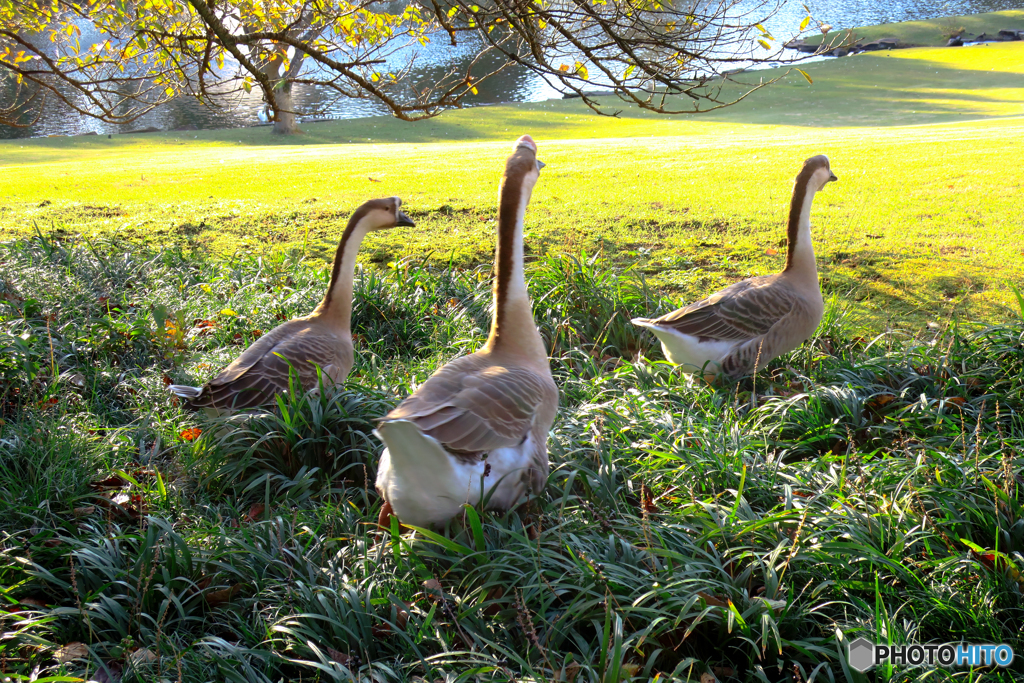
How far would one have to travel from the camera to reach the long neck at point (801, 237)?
16.8 ft

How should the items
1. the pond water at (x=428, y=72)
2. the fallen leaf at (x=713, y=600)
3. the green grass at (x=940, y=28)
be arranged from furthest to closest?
the green grass at (x=940, y=28)
the pond water at (x=428, y=72)
the fallen leaf at (x=713, y=600)

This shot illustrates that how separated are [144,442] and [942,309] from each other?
6.37 meters

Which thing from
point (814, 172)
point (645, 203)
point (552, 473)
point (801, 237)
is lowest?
point (552, 473)


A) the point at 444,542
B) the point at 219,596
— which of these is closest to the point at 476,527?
the point at 444,542

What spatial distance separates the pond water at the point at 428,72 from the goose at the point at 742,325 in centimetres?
2123

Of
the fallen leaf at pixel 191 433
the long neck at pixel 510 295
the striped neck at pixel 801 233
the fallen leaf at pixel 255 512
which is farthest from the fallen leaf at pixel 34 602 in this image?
the striped neck at pixel 801 233

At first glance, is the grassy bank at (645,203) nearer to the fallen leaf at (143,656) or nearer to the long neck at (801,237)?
the long neck at (801,237)

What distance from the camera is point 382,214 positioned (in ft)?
17.0

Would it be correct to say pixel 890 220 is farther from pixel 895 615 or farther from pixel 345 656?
pixel 345 656

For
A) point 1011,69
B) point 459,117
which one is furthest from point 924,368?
point 1011,69

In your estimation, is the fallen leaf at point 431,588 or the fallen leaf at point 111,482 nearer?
the fallen leaf at point 431,588

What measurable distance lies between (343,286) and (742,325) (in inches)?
116

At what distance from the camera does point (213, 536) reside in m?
3.04

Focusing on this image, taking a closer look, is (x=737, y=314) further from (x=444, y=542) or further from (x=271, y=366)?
(x=271, y=366)
